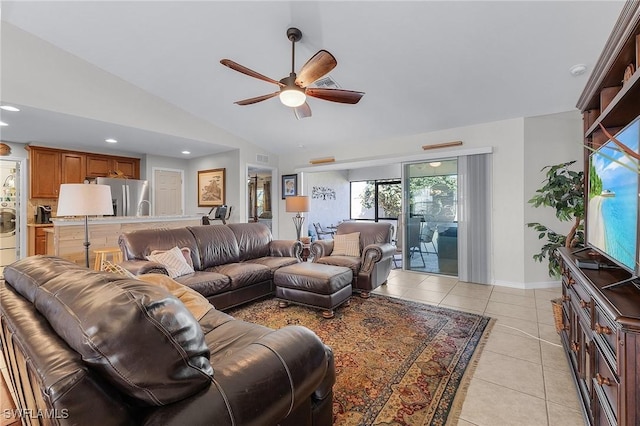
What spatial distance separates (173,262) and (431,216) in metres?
3.94

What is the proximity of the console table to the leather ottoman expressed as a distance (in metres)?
1.82

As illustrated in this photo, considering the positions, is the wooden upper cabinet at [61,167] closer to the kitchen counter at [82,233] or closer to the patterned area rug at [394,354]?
the kitchen counter at [82,233]

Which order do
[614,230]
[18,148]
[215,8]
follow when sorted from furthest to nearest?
[18,148], [215,8], [614,230]

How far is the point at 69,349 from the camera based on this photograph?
747 millimetres

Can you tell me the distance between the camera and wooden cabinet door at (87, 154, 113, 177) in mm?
5477

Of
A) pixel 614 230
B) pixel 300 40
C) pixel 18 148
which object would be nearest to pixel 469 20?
pixel 300 40

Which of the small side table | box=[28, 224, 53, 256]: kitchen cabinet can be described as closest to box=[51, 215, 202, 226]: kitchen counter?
box=[28, 224, 53, 256]: kitchen cabinet

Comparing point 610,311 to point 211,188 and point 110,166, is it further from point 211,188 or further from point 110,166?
point 110,166

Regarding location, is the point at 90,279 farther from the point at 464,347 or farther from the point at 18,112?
the point at 18,112

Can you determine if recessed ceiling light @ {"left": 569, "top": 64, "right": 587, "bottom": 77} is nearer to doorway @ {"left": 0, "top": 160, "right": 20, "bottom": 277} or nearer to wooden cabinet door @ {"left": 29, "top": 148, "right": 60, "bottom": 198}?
wooden cabinet door @ {"left": 29, "top": 148, "right": 60, "bottom": 198}

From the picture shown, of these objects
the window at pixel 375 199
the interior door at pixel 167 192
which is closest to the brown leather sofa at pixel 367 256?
the window at pixel 375 199

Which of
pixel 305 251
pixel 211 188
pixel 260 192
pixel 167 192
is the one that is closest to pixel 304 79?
pixel 305 251

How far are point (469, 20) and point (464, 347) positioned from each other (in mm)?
2735

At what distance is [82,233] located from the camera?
13.1ft
